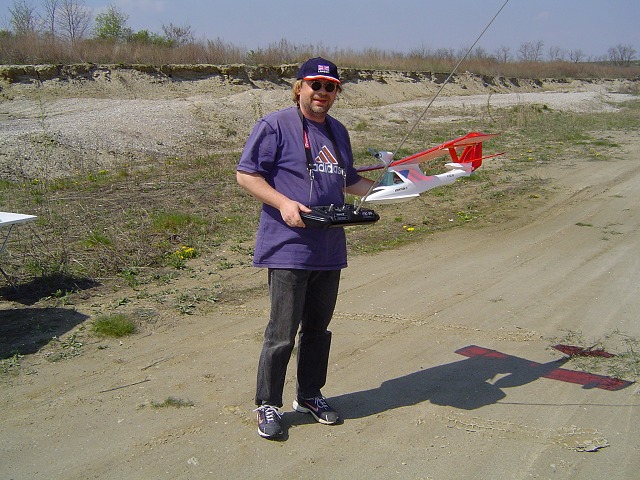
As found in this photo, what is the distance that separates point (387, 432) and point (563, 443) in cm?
104

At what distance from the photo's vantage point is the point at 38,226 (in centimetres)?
916

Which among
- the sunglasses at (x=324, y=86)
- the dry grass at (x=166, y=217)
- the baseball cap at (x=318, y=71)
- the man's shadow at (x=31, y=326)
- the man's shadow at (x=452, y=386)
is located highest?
the baseball cap at (x=318, y=71)

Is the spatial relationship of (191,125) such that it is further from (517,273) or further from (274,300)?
(274,300)

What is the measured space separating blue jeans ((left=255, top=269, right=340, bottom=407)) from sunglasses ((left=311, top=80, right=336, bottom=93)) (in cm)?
105

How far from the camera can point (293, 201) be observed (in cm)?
370

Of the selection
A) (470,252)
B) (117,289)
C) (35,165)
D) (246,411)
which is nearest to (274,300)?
(246,411)

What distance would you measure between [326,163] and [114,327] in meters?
2.86

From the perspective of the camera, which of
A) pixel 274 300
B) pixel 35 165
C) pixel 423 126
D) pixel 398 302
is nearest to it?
pixel 274 300

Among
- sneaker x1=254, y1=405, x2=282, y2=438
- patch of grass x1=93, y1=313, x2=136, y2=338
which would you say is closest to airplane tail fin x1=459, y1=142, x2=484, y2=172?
sneaker x1=254, y1=405, x2=282, y2=438

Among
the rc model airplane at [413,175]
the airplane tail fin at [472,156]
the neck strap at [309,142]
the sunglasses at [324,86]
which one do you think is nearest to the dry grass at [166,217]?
the rc model airplane at [413,175]

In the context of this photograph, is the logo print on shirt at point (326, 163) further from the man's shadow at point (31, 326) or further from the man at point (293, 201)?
the man's shadow at point (31, 326)

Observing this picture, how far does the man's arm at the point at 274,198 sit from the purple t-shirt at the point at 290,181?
5 cm

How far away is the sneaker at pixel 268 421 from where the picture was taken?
156 inches

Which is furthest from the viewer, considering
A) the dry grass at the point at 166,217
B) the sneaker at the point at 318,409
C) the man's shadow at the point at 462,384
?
the dry grass at the point at 166,217
